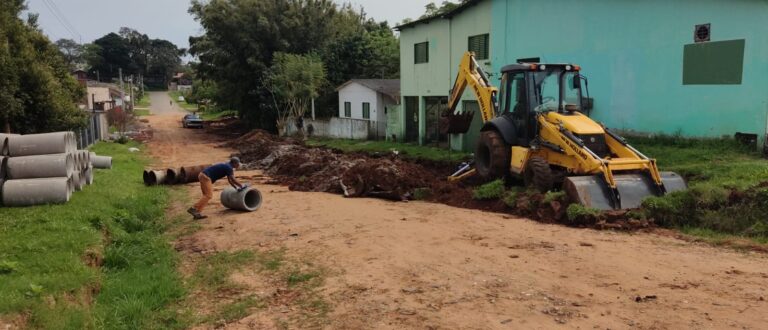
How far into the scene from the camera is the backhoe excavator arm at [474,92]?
15305 mm

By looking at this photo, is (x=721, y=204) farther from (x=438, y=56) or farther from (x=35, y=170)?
(x=438, y=56)

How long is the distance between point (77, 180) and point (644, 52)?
50.8 ft

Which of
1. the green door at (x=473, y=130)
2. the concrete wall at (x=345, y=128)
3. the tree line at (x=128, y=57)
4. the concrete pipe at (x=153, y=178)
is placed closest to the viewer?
the concrete pipe at (x=153, y=178)

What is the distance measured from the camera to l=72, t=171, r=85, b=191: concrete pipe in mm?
13422

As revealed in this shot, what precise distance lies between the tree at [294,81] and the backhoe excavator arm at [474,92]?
1942cm

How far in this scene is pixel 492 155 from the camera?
45.8 ft

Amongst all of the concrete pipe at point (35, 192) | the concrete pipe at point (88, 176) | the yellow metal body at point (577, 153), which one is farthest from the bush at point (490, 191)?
the concrete pipe at point (88, 176)

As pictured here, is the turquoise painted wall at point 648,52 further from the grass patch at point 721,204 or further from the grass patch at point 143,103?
the grass patch at point 143,103

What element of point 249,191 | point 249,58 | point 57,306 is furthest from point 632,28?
point 249,58

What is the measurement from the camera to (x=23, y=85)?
53.9 feet

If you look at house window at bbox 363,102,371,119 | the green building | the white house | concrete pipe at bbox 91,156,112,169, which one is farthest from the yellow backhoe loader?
house window at bbox 363,102,371,119

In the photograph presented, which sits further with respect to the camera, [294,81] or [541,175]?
[294,81]

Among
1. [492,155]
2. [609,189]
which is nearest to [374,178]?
[492,155]

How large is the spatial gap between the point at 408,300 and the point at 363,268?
1.59 m
